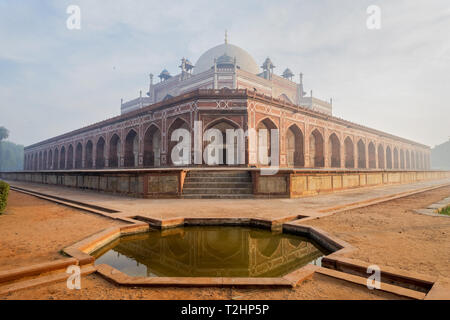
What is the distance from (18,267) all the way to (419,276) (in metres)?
3.14

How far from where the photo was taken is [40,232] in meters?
3.23

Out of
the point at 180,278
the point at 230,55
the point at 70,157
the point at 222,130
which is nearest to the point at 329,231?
the point at 180,278

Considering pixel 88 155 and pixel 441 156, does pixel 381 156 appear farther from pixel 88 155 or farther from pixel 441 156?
pixel 441 156

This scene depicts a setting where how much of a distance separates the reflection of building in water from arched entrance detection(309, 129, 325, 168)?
18862 millimetres

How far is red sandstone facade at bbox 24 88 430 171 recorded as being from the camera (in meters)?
15.5

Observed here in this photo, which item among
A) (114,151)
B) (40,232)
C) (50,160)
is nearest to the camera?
(40,232)

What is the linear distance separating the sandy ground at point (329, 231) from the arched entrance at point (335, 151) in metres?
19.3

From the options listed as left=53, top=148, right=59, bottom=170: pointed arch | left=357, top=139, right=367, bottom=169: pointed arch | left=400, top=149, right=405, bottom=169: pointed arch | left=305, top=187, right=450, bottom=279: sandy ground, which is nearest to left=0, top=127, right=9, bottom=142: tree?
left=53, top=148, right=59, bottom=170: pointed arch

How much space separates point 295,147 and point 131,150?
14.0 metres

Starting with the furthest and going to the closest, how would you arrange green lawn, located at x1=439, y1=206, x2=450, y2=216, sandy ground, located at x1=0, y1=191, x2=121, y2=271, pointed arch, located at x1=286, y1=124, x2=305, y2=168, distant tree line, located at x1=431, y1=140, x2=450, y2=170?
distant tree line, located at x1=431, y1=140, x2=450, y2=170
pointed arch, located at x1=286, y1=124, x2=305, y2=168
green lawn, located at x1=439, y1=206, x2=450, y2=216
sandy ground, located at x1=0, y1=191, x2=121, y2=271

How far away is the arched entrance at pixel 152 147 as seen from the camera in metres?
19.1

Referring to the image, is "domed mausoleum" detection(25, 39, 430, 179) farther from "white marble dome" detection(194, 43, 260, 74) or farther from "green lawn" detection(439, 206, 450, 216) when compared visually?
"green lawn" detection(439, 206, 450, 216)

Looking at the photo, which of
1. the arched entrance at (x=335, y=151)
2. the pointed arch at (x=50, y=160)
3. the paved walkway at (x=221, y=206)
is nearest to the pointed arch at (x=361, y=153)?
the arched entrance at (x=335, y=151)

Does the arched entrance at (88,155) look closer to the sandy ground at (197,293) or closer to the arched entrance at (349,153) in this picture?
the arched entrance at (349,153)
